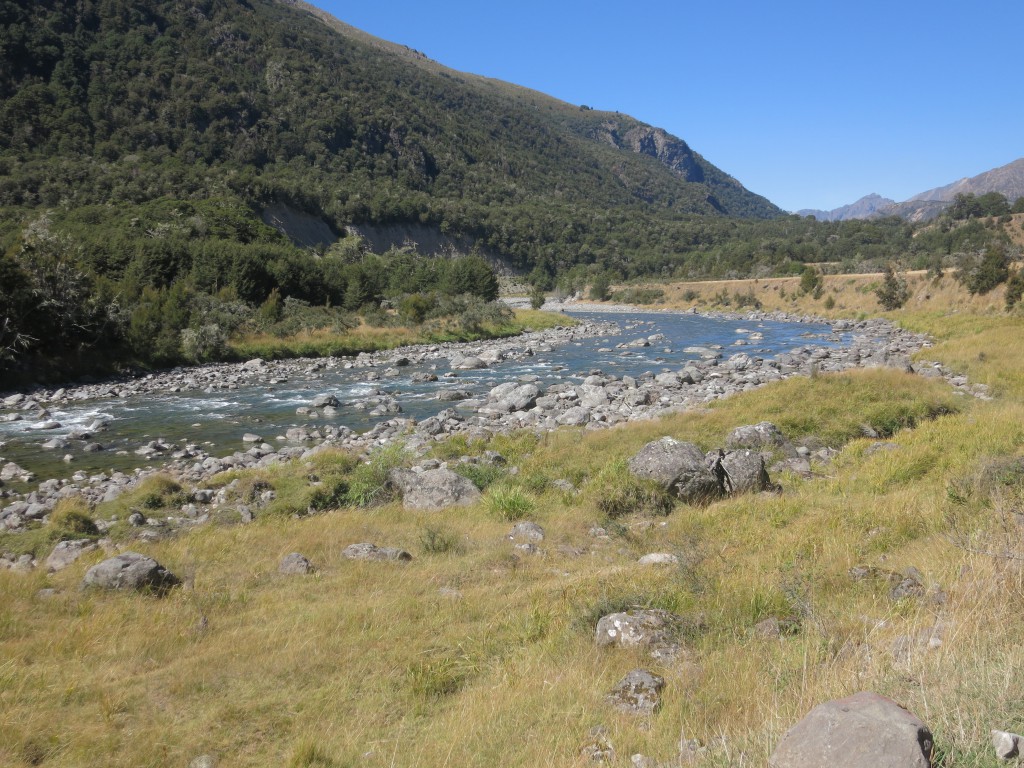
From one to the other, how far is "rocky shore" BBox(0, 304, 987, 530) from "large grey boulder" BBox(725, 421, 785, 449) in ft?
14.1

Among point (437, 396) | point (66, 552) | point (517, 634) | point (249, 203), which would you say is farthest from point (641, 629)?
point (249, 203)

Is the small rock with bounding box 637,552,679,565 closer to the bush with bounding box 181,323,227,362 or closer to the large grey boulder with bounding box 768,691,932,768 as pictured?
the large grey boulder with bounding box 768,691,932,768

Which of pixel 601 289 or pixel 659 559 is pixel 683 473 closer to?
pixel 659 559

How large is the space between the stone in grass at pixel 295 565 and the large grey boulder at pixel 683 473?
18.1ft

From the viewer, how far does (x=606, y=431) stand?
15227mm

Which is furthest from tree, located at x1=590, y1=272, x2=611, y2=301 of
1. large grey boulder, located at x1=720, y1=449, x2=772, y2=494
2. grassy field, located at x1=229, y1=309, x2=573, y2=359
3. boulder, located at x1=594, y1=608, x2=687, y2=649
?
boulder, located at x1=594, y1=608, x2=687, y2=649

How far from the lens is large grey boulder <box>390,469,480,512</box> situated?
10570 millimetres

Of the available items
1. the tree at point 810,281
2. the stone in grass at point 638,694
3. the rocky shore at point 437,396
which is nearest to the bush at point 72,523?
the rocky shore at point 437,396

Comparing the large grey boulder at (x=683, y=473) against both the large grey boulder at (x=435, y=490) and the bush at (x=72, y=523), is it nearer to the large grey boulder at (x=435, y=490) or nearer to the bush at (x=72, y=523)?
the large grey boulder at (x=435, y=490)

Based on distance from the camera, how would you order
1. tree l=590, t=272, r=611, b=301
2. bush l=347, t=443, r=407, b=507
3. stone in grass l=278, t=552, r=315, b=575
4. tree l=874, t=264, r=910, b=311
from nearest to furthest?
stone in grass l=278, t=552, r=315, b=575 → bush l=347, t=443, r=407, b=507 → tree l=874, t=264, r=910, b=311 → tree l=590, t=272, r=611, b=301

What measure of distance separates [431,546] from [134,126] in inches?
3641

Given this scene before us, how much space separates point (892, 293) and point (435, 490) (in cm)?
5195

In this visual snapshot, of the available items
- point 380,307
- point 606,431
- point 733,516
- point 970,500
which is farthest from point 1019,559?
point 380,307

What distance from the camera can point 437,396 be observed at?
24000 millimetres
